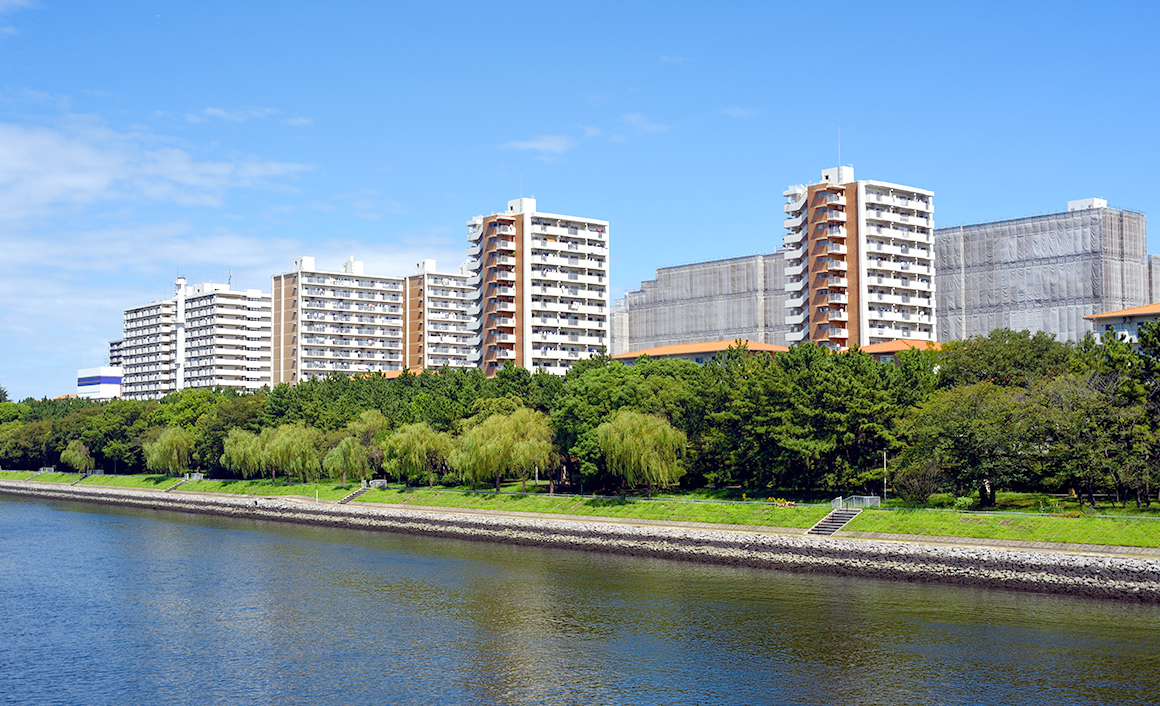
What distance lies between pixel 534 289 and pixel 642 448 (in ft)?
278

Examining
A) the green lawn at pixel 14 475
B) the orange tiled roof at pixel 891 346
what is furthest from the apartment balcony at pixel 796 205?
the green lawn at pixel 14 475

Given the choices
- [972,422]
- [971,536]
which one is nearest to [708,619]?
[971,536]

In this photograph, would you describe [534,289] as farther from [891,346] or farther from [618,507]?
[618,507]

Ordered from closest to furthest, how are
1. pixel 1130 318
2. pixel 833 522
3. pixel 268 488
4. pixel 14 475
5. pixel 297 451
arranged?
pixel 833 522 → pixel 1130 318 → pixel 297 451 → pixel 268 488 → pixel 14 475

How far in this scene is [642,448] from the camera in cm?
8669

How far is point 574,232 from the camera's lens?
565ft

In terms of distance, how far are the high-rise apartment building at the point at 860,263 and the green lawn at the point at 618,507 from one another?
204ft

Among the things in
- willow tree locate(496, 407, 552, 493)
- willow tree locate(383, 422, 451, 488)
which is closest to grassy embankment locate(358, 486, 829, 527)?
willow tree locate(383, 422, 451, 488)

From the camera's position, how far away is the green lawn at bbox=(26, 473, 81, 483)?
154 metres

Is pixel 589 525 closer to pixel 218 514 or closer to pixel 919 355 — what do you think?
pixel 919 355

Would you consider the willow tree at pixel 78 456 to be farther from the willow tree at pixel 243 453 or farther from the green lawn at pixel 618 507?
the green lawn at pixel 618 507

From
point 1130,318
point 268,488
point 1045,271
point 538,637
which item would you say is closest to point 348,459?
point 268,488

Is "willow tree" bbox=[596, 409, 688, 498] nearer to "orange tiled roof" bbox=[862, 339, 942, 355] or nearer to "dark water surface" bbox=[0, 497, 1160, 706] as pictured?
"dark water surface" bbox=[0, 497, 1160, 706]

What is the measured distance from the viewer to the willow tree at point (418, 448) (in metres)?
106
